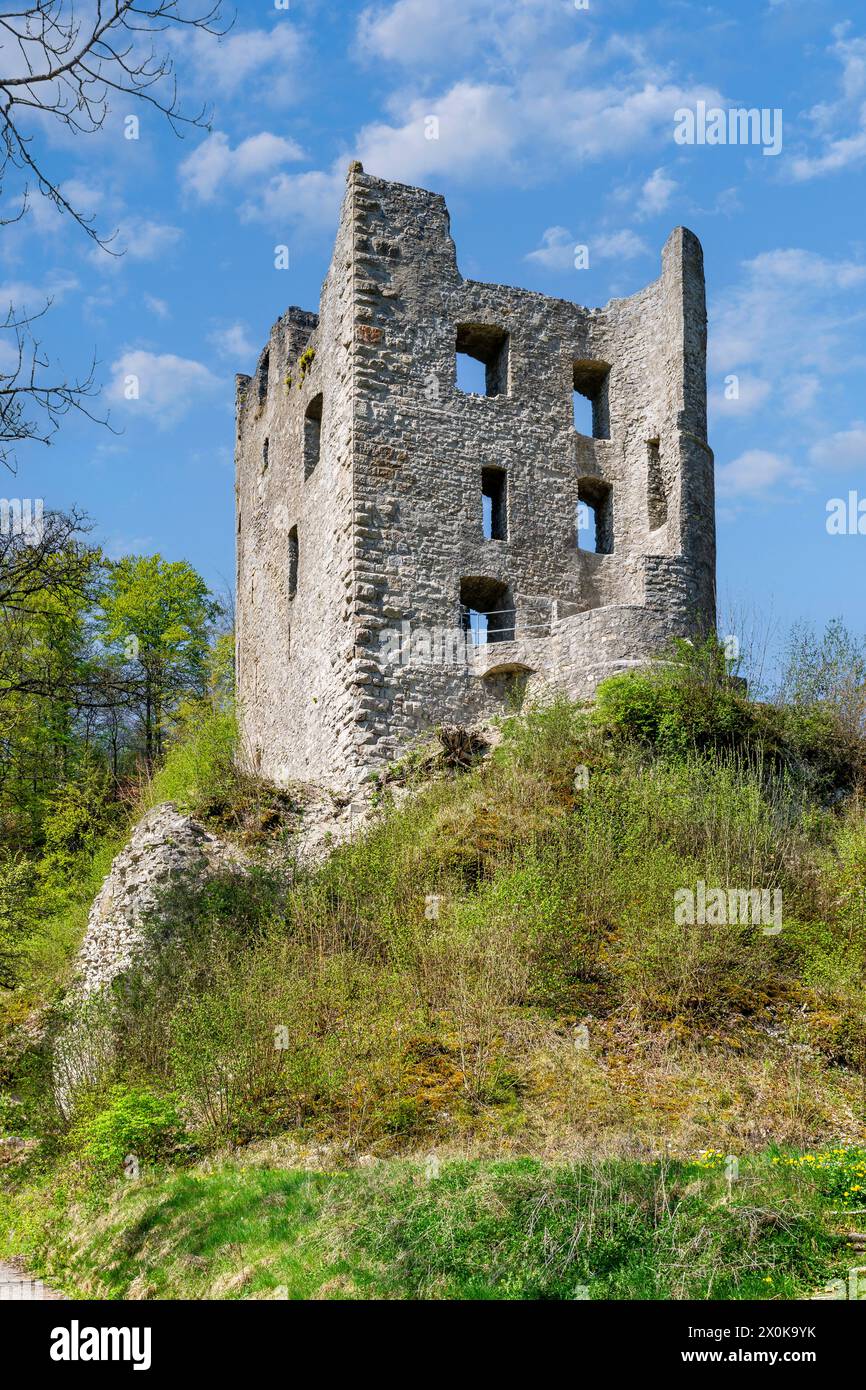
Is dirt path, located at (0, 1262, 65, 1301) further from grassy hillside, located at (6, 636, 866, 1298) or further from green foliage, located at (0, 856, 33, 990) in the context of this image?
green foliage, located at (0, 856, 33, 990)

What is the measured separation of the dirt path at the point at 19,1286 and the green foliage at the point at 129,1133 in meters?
1.06

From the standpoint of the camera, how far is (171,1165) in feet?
30.5

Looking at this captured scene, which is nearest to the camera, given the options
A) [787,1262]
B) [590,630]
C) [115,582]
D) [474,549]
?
[787,1262]

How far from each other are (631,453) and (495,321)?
3.29m

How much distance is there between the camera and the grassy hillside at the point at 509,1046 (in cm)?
694

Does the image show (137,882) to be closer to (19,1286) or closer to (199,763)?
(199,763)

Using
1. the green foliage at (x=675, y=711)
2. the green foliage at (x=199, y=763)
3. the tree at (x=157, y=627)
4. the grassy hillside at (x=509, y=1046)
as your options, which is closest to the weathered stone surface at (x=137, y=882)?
the grassy hillside at (x=509, y=1046)

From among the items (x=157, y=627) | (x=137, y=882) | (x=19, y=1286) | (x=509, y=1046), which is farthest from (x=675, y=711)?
(x=157, y=627)

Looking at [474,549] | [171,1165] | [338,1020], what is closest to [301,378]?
[474,549]

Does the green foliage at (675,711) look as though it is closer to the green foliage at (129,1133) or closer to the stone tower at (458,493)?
the stone tower at (458,493)

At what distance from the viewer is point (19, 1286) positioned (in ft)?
25.8
